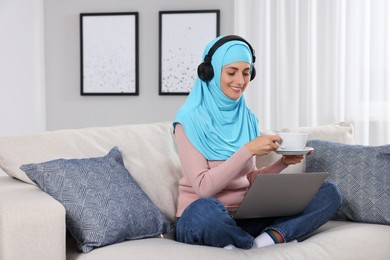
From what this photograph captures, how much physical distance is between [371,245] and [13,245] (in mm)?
1370

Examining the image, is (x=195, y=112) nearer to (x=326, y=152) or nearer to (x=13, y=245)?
(x=326, y=152)

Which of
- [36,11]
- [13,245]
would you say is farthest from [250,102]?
[13,245]

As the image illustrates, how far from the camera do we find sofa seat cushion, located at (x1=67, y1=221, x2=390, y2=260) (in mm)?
2377

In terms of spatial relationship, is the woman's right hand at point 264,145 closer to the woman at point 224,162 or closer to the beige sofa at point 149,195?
the woman at point 224,162

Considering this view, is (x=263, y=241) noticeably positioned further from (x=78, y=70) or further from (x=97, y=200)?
(x=78, y=70)

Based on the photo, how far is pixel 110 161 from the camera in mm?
2762

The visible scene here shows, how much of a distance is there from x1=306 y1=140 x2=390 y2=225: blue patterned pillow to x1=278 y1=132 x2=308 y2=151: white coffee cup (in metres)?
0.57

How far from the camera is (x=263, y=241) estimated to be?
2.68 metres

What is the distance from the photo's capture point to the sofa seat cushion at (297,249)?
Answer: 2.38 meters

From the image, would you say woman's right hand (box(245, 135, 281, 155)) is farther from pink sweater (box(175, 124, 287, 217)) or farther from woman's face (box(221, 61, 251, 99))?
woman's face (box(221, 61, 251, 99))

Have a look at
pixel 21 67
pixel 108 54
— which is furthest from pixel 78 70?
pixel 21 67

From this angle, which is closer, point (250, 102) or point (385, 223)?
point (385, 223)

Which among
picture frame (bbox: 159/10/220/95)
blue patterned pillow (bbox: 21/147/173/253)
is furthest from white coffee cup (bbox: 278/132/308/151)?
picture frame (bbox: 159/10/220/95)

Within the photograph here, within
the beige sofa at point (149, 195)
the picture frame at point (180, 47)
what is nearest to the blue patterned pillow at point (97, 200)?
the beige sofa at point (149, 195)
